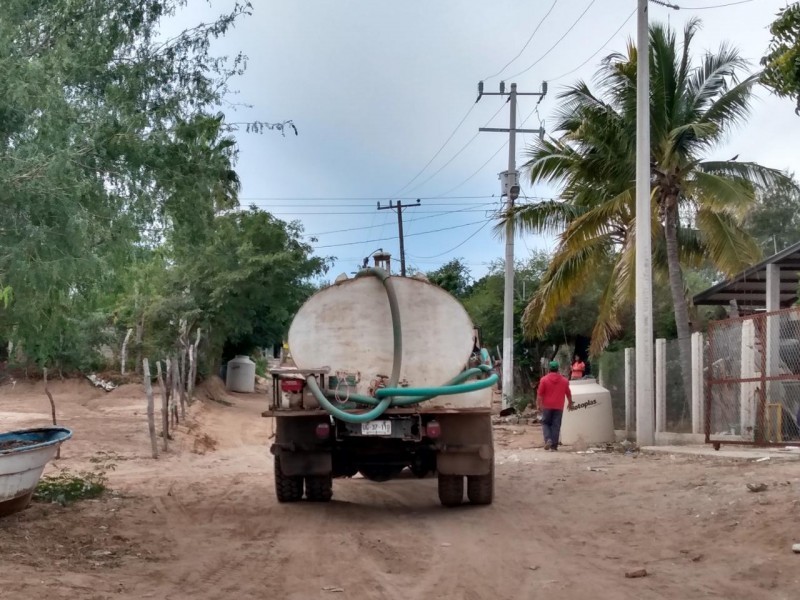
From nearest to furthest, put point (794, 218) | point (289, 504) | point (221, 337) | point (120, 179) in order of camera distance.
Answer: point (120, 179) → point (289, 504) → point (221, 337) → point (794, 218)

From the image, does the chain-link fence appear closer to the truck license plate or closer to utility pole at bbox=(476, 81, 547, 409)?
the truck license plate

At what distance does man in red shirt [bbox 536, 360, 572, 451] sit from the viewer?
1680 centimetres

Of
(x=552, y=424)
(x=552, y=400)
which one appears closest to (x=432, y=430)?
(x=552, y=400)

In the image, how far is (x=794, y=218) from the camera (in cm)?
4291

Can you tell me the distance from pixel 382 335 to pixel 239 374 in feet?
116

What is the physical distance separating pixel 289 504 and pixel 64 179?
5026 mm

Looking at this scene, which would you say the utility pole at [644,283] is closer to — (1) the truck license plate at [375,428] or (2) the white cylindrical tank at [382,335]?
(2) the white cylindrical tank at [382,335]

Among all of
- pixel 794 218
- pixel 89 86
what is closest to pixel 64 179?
pixel 89 86

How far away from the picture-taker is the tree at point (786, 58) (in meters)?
6.14

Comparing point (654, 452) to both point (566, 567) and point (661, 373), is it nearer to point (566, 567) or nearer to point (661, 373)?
point (661, 373)

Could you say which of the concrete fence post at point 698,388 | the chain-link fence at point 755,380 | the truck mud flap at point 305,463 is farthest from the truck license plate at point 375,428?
the concrete fence post at point 698,388

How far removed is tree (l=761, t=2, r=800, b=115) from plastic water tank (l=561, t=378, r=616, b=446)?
12112 mm

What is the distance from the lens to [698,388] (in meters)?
15.8

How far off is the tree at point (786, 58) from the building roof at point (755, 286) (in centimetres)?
993
